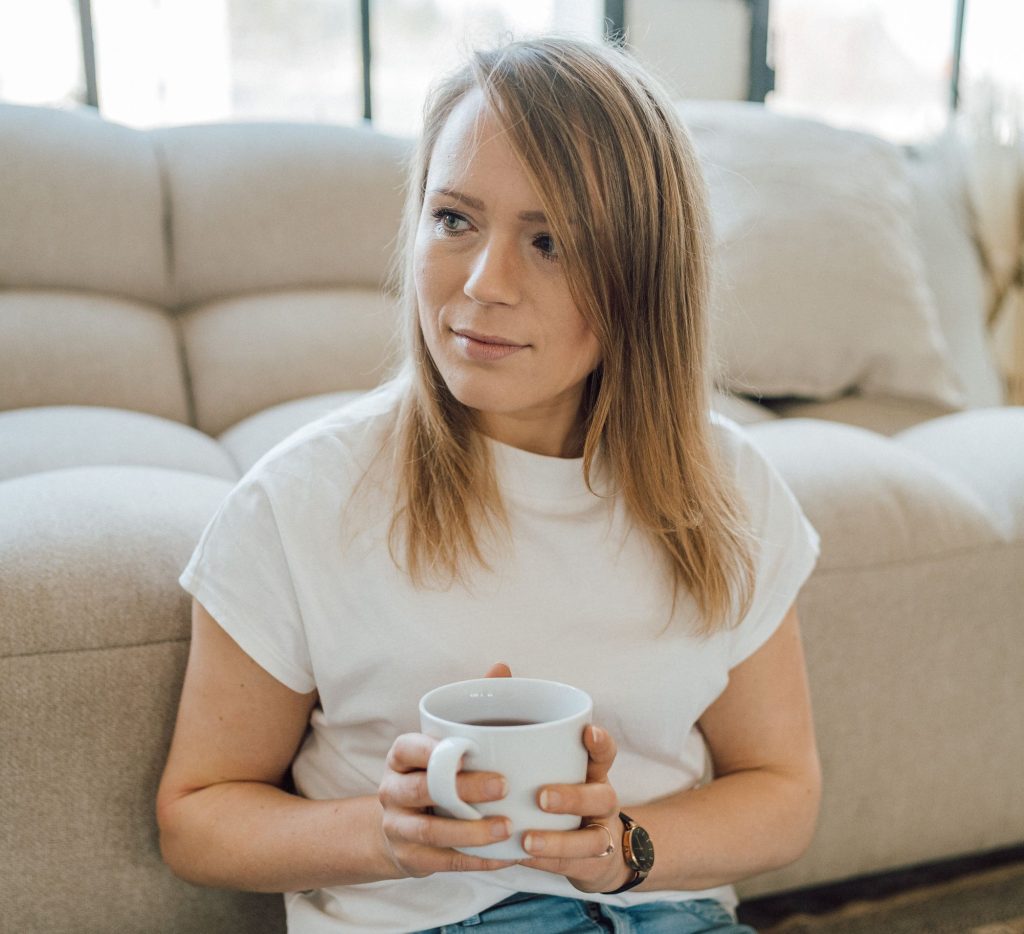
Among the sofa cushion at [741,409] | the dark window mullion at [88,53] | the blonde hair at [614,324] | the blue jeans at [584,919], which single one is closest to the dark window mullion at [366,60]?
the dark window mullion at [88,53]

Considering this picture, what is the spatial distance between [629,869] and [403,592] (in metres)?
0.26

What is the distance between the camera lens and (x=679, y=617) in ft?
2.82

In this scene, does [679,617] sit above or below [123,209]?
below

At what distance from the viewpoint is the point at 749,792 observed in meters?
0.89

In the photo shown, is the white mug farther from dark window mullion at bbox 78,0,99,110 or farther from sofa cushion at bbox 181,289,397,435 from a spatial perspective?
dark window mullion at bbox 78,0,99,110

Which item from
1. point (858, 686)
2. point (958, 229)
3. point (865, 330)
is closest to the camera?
point (858, 686)

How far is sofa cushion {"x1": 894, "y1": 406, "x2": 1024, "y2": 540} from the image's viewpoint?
123 centimetres

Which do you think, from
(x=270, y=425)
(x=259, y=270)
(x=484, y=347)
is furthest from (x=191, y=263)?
(x=484, y=347)

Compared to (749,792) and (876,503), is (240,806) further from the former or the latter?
(876,503)

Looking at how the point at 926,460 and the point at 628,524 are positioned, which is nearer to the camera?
the point at 628,524

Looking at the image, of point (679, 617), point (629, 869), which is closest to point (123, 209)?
point (679, 617)

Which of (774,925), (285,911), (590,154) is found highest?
(590,154)

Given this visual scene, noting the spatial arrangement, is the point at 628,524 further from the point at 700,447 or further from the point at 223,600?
the point at 223,600

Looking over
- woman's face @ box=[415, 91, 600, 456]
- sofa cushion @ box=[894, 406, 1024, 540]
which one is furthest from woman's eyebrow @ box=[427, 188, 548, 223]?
sofa cushion @ box=[894, 406, 1024, 540]
